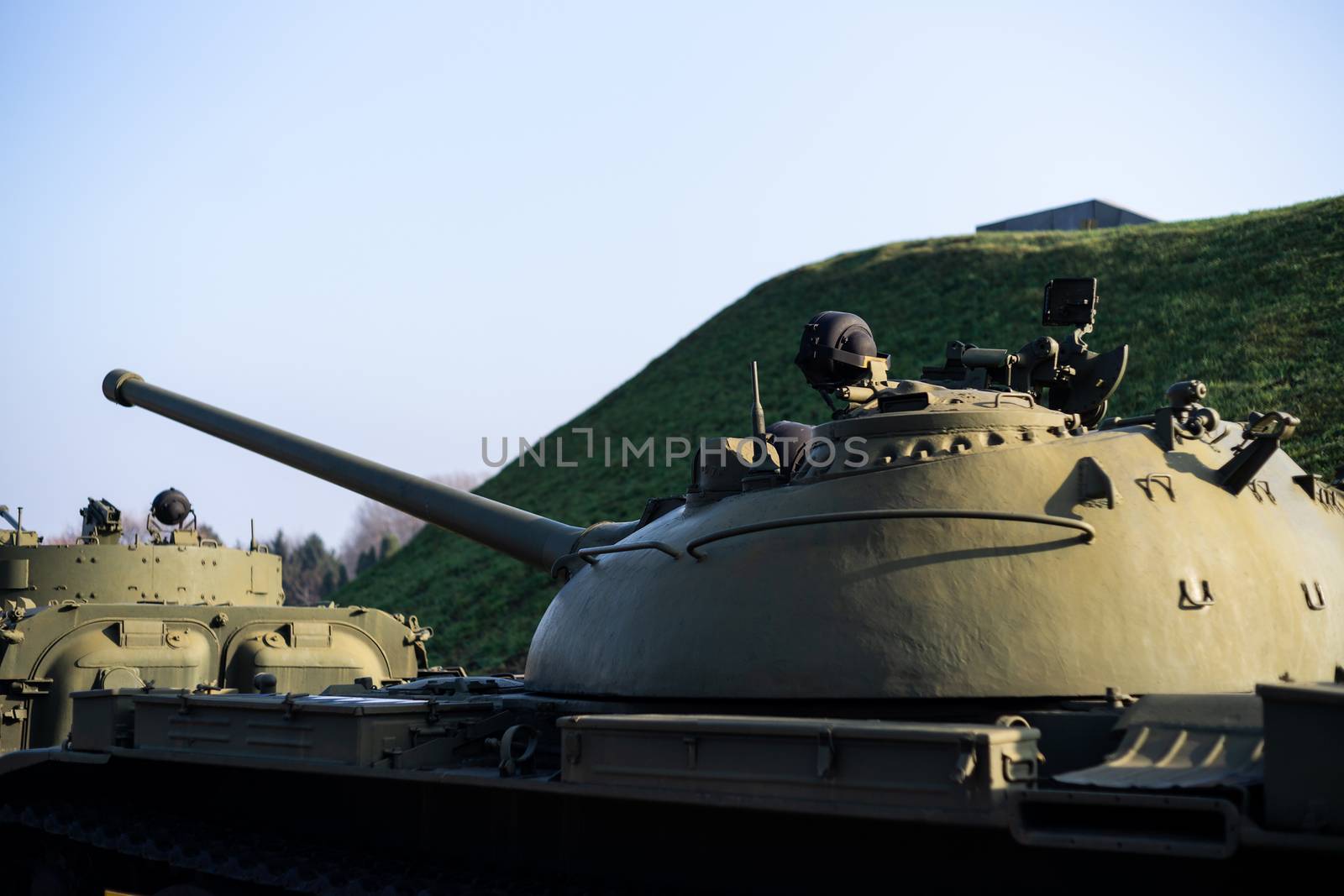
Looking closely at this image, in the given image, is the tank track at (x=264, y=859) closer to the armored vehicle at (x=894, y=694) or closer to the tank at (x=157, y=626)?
the armored vehicle at (x=894, y=694)

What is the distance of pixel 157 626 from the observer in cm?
1324

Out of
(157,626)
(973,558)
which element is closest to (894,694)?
(973,558)

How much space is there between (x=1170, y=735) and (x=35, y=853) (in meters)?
7.21

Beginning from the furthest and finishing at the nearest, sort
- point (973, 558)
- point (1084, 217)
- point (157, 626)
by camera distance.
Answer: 1. point (1084, 217)
2. point (157, 626)
3. point (973, 558)

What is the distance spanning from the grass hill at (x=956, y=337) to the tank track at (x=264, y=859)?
57.8 feet

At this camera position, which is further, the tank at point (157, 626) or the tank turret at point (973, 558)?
the tank at point (157, 626)

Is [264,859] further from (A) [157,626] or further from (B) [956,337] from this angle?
(B) [956,337]

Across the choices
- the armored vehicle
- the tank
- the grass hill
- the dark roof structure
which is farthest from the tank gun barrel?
the dark roof structure

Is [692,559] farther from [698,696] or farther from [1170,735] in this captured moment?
[1170,735]

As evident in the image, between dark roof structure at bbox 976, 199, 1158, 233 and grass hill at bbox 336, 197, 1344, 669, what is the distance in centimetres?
336

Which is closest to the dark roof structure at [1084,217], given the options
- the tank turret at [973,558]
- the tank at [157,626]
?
the tank at [157,626]

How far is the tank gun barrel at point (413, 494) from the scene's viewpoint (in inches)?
362

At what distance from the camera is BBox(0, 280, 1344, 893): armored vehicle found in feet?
15.7

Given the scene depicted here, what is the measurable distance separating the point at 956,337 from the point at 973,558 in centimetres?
3059
